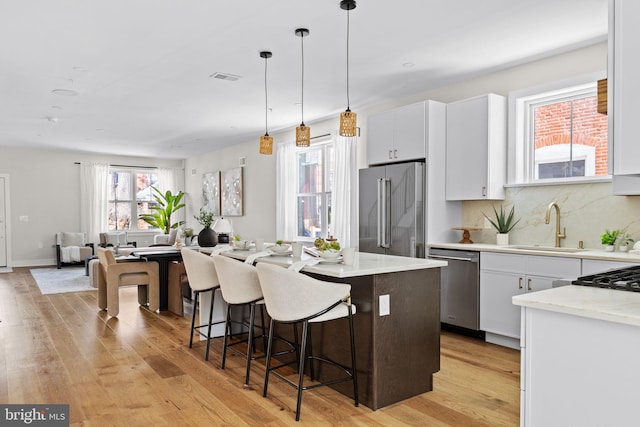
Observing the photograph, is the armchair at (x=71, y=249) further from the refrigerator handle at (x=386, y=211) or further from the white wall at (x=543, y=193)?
the refrigerator handle at (x=386, y=211)

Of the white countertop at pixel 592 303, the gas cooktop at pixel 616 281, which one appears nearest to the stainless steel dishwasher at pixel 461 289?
the gas cooktop at pixel 616 281

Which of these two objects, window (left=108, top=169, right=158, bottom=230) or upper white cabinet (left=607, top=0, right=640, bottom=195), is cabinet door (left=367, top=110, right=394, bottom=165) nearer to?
upper white cabinet (left=607, top=0, right=640, bottom=195)

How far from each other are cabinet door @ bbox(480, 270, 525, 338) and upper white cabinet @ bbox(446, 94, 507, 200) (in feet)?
2.77

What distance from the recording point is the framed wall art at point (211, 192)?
9.94m

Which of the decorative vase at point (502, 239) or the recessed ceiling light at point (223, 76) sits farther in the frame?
the recessed ceiling light at point (223, 76)

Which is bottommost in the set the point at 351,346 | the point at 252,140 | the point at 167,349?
the point at 167,349

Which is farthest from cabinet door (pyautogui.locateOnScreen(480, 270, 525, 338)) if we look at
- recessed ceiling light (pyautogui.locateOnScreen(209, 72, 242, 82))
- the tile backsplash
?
recessed ceiling light (pyautogui.locateOnScreen(209, 72, 242, 82))

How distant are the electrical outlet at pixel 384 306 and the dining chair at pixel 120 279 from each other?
3.59 m

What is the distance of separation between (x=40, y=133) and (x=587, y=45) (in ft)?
27.3

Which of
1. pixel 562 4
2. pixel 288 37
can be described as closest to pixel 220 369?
pixel 288 37

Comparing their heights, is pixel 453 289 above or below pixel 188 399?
above

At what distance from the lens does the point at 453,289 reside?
14.4ft

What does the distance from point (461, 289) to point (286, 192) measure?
395 centimetres

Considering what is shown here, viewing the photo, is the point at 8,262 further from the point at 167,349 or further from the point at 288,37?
the point at 288,37
